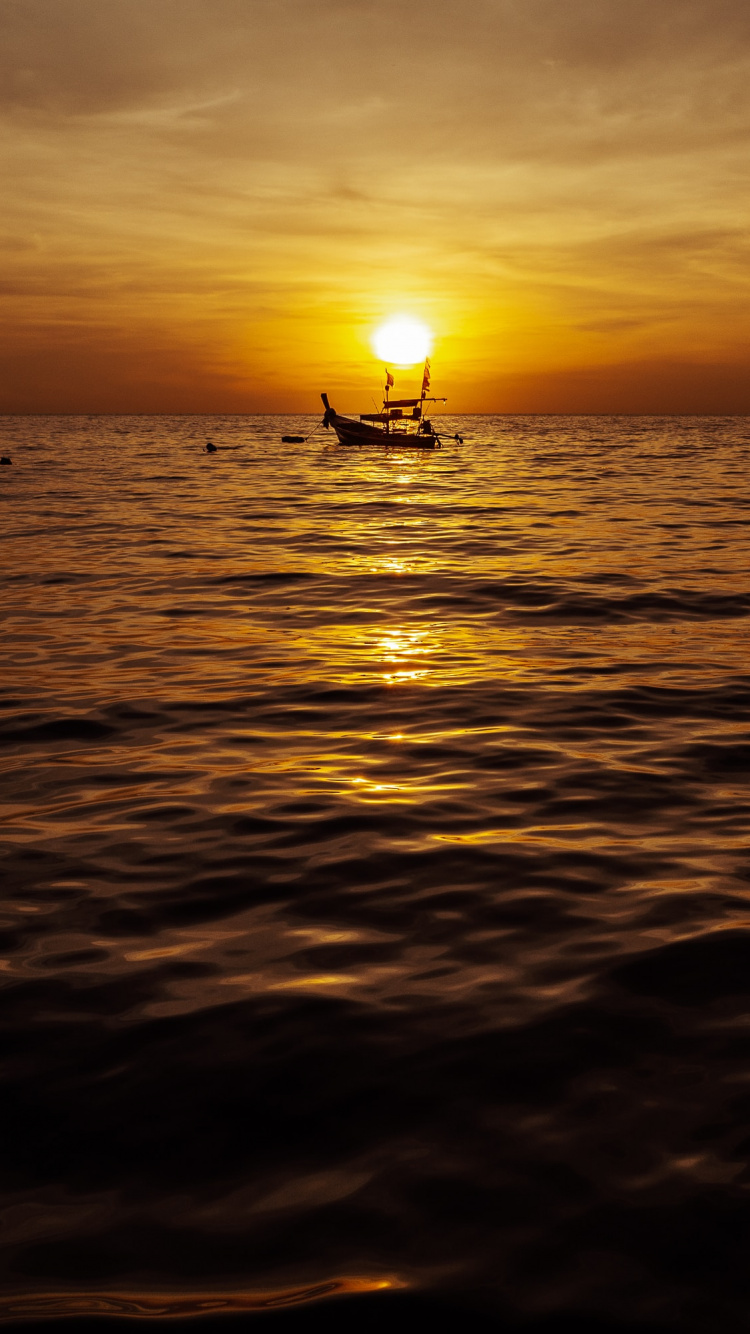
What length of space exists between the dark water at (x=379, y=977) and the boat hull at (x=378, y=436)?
66.3m

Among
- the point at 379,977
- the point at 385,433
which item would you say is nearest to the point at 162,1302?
the point at 379,977

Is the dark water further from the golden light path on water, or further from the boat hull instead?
the boat hull

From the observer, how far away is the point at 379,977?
4340 mm

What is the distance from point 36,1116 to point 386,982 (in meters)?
1.49

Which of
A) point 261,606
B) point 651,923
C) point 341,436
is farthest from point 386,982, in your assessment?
point 341,436

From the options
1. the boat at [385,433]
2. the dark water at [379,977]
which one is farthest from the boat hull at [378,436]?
the dark water at [379,977]

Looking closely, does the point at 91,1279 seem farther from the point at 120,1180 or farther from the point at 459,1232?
the point at 459,1232

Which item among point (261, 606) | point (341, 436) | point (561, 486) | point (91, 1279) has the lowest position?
point (91, 1279)

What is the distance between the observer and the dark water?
2.86 m

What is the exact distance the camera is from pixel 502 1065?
372 centimetres

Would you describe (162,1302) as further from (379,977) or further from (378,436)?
(378,436)

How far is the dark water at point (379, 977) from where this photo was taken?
9.38 feet

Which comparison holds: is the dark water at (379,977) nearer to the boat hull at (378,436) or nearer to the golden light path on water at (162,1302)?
the golden light path on water at (162,1302)

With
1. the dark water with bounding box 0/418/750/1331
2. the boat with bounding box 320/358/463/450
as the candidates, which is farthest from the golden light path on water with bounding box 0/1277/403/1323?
the boat with bounding box 320/358/463/450
